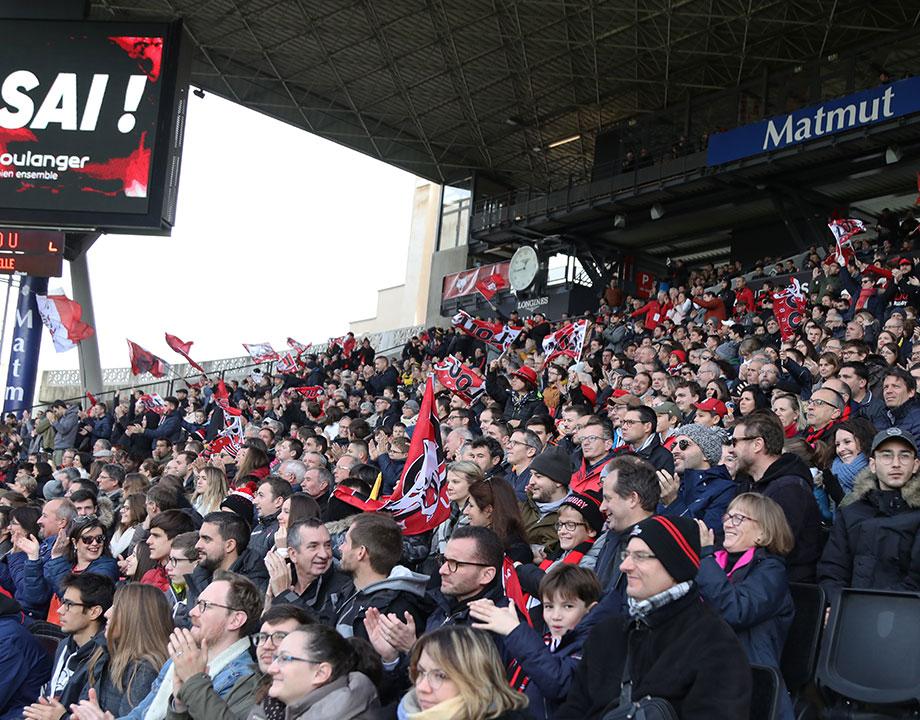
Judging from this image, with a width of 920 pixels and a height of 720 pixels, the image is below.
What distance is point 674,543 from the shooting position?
3.62m

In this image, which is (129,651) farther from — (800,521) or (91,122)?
(91,122)

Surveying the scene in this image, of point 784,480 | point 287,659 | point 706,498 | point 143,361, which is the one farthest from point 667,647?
point 143,361

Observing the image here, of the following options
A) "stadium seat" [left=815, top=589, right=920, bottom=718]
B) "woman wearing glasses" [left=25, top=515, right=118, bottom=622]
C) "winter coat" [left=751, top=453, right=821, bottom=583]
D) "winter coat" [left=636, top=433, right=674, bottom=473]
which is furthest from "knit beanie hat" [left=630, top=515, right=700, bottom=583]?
"woman wearing glasses" [left=25, top=515, right=118, bottom=622]

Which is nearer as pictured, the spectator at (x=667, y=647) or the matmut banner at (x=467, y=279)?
the spectator at (x=667, y=647)

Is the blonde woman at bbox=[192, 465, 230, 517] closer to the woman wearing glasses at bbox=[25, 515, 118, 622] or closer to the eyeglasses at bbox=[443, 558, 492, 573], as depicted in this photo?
the woman wearing glasses at bbox=[25, 515, 118, 622]

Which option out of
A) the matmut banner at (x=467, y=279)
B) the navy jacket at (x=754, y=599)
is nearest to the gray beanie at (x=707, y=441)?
the navy jacket at (x=754, y=599)

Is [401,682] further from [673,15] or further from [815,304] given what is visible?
[673,15]

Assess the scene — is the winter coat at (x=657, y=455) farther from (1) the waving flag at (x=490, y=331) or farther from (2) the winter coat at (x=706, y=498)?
(1) the waving flag at (x=490, y=331)

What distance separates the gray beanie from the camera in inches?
256

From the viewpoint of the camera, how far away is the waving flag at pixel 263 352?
27031 millimetres

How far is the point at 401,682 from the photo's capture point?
4305mm

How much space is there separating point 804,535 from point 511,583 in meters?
1.54

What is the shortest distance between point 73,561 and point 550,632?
4.38 m

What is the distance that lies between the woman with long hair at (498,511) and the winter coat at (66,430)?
608 inches
